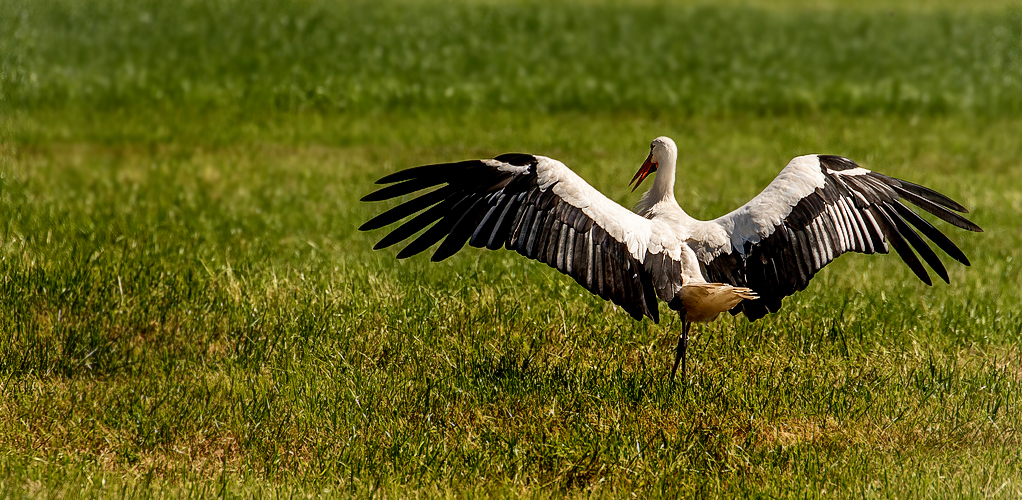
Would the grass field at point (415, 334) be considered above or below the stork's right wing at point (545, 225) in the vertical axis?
below

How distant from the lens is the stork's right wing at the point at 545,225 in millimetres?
5258

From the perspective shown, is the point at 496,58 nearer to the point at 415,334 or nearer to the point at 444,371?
the point at 415,334

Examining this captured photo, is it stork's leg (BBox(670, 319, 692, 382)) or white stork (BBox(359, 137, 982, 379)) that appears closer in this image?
white stork (BBox(359, 137, 982, 379))

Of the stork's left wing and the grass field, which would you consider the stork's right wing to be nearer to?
the stork's left wing

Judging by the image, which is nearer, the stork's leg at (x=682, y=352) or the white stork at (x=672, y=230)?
the white stork at (x=672, y=230)

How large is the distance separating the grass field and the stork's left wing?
587 millimetres

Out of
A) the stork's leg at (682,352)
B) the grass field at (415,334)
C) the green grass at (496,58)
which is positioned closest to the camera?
the grass field at (415,334)

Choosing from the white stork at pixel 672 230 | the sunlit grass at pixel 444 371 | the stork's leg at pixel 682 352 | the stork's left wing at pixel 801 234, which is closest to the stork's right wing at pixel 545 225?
the white stork at pixel 672 230

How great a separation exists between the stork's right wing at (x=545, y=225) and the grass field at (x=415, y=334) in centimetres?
62

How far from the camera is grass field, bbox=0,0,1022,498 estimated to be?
478 cm

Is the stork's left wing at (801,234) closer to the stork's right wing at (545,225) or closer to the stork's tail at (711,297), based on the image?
the stork's tail at (711,297)

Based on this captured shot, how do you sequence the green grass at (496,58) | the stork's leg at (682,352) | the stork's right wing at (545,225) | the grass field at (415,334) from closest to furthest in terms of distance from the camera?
1. the grass field at (415,334)
2. the stork's right wing at (545,225)
3. the stork's leg at (682,352)
4. the green grass at (496,58)

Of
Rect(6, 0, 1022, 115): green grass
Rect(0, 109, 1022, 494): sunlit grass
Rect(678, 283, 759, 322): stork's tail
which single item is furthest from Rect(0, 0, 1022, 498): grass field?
Rect(6, 0, 1022, 115): green grass

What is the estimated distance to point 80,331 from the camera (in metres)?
6.19
